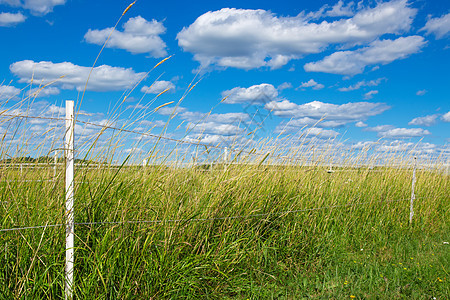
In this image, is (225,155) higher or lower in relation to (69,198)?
higher

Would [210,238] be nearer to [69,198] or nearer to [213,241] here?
[213,241]

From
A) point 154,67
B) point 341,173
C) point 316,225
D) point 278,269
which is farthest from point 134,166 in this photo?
point 341,173

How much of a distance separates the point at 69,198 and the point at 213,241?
137 cm

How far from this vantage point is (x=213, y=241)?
3406mm

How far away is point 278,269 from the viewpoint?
147 inches

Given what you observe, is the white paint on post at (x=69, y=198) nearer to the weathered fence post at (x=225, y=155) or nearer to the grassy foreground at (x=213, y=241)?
the grassy foreground at (x=213, y=241)

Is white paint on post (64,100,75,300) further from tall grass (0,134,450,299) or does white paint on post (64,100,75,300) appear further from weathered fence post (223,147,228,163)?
weathered fence post (223,147,228,163)

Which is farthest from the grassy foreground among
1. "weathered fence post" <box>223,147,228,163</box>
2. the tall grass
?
"weathered fence post" <box>223,147,228,163</box>

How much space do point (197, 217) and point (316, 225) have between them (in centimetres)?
185

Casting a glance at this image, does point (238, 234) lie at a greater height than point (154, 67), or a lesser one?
lesser

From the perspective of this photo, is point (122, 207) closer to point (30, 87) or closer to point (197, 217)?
point (197, 217)

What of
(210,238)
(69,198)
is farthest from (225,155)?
(69,198)

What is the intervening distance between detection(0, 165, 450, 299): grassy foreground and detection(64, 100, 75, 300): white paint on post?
0.07m

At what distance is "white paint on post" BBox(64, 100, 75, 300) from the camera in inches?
98.6
